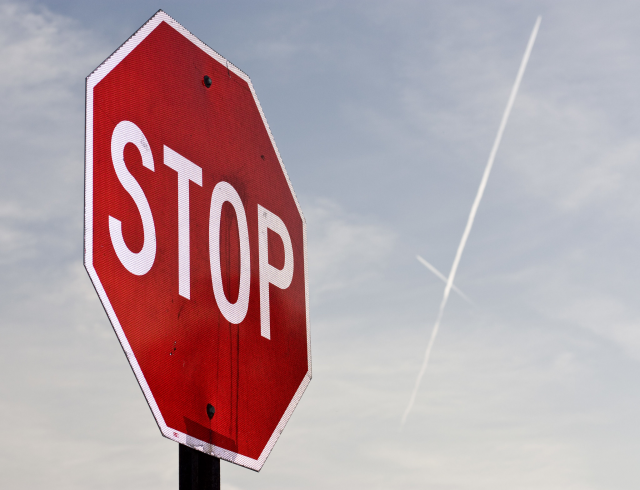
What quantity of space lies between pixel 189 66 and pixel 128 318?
105 cm

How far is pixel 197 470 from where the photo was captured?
238cm

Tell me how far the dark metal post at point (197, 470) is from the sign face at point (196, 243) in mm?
63

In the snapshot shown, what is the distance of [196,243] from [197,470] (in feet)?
2.36

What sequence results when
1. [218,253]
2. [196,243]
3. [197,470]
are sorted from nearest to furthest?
[197,470] → [196,243] → [218,253]

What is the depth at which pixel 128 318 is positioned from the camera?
2.10 meters

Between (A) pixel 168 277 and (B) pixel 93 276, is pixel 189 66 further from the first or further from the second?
(B) pixel 93 276

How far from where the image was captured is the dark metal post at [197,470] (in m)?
2.36

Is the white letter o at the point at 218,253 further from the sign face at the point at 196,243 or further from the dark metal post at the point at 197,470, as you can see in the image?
the dark metal post at the point at 197,470

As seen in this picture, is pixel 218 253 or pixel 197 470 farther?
pixel 218 253

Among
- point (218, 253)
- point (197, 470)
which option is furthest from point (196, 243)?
point (197, 470)

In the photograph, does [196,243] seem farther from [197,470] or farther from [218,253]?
[197,470]

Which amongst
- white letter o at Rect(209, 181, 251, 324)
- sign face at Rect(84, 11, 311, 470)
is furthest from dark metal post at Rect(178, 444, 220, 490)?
white letter o at Rect(209, 181, 251, 324)

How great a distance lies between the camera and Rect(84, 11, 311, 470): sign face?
84.7 inches

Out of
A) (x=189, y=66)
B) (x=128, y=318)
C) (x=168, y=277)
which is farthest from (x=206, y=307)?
(x=189, y=66)
